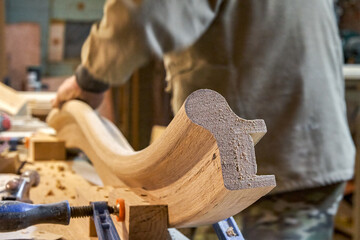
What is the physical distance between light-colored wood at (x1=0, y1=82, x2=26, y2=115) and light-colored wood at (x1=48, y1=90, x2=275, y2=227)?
1.71 metres

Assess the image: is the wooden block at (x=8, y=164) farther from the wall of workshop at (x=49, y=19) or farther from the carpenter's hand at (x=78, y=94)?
the wall of workshop at (x=49, y=19)

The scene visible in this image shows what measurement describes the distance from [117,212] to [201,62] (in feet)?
1.85

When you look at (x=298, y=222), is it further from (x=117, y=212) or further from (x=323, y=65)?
(x=117, y=212)

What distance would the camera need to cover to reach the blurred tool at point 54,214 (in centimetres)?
53

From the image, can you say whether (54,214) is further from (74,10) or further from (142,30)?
(74,10)

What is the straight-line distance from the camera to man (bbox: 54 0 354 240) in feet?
3.46

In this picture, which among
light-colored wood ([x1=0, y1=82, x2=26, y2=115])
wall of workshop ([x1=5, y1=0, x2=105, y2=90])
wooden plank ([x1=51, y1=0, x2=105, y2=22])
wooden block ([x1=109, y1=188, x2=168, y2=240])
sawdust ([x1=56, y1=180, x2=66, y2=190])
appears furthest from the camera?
wall of workshop ([x1=5, y1=0, x2=105, y2=90])

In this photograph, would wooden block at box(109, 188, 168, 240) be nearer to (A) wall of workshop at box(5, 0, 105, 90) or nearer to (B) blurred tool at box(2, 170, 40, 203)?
(B) blurred tool at box(2, 170, 40, 203)

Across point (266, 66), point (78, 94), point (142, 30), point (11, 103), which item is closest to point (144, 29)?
point (142, 30)

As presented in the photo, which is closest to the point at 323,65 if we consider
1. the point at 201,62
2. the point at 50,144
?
the point at 201,62

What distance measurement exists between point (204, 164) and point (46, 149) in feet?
3.29

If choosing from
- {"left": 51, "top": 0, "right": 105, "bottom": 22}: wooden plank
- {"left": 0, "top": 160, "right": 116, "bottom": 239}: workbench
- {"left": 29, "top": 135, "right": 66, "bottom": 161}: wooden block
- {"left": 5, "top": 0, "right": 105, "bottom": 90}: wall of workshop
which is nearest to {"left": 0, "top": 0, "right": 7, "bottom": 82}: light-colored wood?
{"left": 5, "top": 0, "right": 105, "bottom": 90}: wall of workshop

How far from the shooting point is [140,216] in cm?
59

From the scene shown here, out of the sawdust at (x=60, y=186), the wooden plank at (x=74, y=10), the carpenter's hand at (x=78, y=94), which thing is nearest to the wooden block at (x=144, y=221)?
the sawdust at (x=60, y=186)
